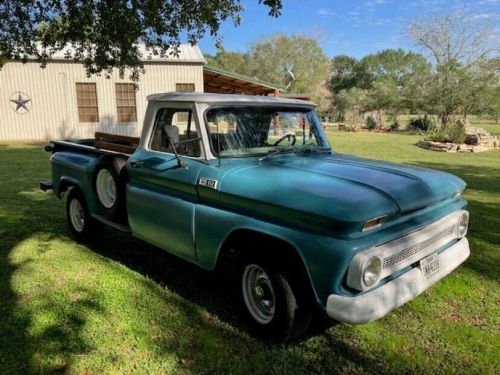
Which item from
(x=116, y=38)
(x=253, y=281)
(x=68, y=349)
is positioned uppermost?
(x=116, y=38)

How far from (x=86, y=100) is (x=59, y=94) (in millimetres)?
1251

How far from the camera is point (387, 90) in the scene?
4647 cm

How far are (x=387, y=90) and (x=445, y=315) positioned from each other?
4622cm

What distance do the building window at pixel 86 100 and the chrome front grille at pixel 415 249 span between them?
68.4 feet

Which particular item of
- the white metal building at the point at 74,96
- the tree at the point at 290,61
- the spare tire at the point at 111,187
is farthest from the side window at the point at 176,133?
the tree at the point at 290,61

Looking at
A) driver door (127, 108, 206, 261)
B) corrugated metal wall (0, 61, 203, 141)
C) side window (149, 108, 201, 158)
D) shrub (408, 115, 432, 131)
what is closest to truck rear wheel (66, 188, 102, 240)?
driver door (127, 108, 206, 261)

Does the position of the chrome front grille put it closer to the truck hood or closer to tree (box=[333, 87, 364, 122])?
the truck hood

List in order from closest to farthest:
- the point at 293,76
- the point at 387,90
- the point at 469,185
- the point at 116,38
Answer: the point at 116,38 → the point at 469,185 → the point at 387,90 → the point at 293,76

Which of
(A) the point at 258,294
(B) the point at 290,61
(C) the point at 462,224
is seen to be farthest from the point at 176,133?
(B) the point at 290,61

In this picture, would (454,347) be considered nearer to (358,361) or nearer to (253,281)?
(358,361)

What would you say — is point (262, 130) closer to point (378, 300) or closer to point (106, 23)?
point (378, 300)

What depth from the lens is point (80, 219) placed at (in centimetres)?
567

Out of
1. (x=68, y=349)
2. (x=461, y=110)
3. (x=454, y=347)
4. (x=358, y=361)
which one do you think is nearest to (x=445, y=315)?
(x=454, y=347)

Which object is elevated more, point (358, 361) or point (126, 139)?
point (126, 139)
